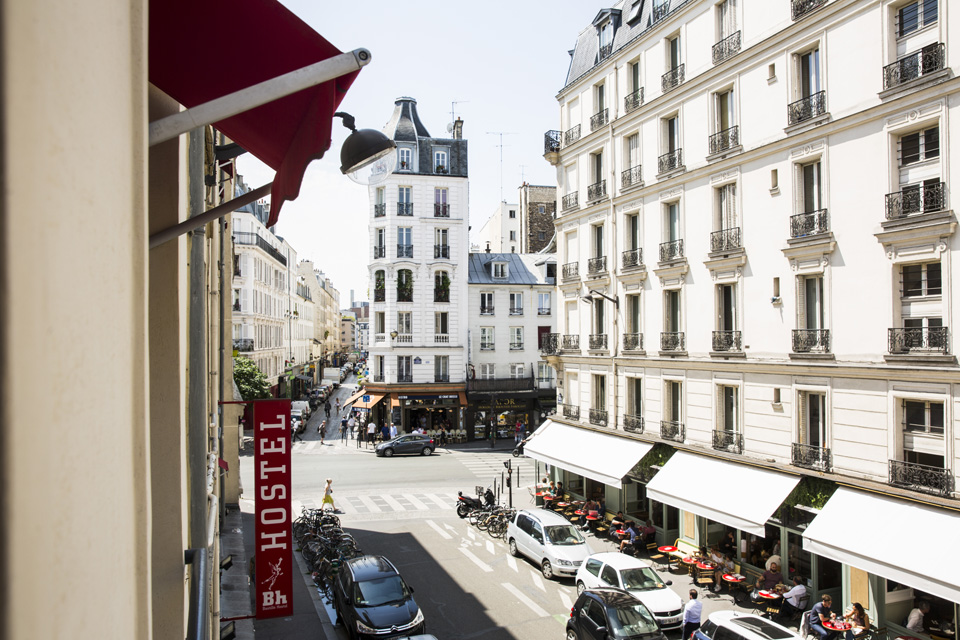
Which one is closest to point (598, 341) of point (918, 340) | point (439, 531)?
point (439, 531)

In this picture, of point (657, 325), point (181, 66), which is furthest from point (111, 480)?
point (657, 325)

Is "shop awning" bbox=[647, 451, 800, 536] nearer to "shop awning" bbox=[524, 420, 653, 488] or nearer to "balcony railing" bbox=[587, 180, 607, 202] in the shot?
"shop awning" bbox=[524, 420, 653, 488]

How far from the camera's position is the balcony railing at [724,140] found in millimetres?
19594

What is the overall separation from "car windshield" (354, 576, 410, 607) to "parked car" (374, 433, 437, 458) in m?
23.3

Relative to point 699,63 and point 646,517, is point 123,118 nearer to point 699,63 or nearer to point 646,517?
point 699,63

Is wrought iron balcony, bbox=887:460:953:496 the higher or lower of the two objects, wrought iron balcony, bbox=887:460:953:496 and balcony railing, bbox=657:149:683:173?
the lower

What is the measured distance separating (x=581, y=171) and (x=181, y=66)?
956 inches

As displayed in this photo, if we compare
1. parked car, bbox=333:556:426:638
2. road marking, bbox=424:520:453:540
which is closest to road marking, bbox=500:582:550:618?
parked car, bbox=333:556:426:638

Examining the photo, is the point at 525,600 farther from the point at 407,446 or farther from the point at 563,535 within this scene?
the point at 407,446

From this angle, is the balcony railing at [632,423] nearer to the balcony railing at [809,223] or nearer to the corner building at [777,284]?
the corner building at [777,284]

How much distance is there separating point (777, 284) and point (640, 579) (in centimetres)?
879

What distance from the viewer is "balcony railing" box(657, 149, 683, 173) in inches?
860

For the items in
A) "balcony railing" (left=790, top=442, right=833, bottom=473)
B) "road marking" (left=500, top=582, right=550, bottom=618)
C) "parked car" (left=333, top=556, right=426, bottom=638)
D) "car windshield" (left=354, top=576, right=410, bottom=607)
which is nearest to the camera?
"parked car" (left=333, top=556, right=426, bottom=638)

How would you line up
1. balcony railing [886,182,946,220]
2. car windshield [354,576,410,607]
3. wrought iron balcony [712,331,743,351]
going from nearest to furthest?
balcony railing [886,182,946,220] < car windshield [354,576,410,607] < wrought iron balcony [712,331,743,351]
